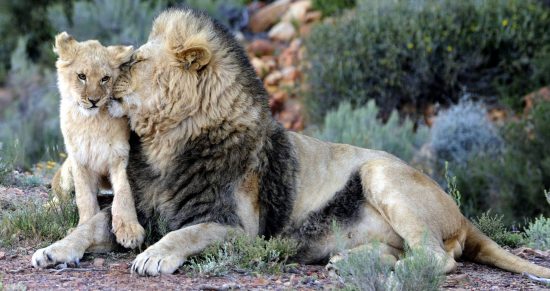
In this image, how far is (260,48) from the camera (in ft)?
62.1

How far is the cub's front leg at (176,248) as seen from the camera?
5.65 metres

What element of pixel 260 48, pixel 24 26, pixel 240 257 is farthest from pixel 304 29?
pixel 240 257

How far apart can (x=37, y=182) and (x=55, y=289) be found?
2.88 metres

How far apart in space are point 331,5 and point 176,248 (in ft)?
45.7

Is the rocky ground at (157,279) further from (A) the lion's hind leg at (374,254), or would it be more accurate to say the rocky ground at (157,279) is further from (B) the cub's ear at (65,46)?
(B) the cub's ear at (65,46)

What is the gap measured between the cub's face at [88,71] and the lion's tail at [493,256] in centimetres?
249

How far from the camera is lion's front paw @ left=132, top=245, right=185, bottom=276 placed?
563 cm

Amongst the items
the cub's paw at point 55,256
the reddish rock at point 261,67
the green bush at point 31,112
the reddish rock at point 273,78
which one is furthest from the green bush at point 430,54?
the cub's paw at point 55,256

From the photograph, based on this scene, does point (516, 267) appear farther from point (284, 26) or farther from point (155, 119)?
point (284, 26)

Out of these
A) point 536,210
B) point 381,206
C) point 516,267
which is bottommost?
point 536,210

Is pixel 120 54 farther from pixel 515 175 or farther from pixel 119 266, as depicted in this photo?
pixel 515 175

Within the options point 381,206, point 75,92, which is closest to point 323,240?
point 381,206

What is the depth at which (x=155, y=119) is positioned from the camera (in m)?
6.31

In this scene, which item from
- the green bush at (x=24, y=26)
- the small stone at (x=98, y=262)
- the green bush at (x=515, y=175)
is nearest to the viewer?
the small stone at (x=98, y=262)
